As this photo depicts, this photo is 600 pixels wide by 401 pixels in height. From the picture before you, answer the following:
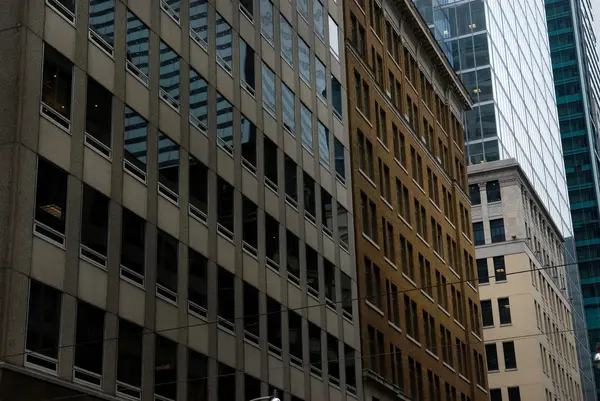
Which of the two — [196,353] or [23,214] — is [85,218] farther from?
[196,353]

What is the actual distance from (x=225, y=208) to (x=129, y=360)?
398 inches

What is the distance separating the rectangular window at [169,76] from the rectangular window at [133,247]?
5535 millimetres

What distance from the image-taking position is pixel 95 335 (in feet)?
113

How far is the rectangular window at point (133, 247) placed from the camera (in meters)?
36.8

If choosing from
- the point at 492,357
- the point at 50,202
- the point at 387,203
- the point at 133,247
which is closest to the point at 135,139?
the point at 133,247

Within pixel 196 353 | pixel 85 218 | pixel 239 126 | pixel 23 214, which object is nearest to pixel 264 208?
pixel 239 126

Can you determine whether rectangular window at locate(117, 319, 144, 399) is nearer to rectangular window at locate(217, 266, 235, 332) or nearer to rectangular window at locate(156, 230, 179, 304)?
rectangular window at locate(156, 230, 179, 304)

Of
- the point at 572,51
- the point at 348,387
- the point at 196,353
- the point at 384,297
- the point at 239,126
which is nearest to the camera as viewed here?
the point at 196,353

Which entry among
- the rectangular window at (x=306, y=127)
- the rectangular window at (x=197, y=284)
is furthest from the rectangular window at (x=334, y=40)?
the rectangular window at (x=197, y=284)

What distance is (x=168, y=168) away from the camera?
1598 inches

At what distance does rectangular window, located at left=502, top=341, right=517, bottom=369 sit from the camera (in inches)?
4281

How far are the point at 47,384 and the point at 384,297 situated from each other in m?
33.3

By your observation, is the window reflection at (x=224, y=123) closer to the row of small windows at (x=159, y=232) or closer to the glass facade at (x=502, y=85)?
the row of small windows at (x=159, y=232)

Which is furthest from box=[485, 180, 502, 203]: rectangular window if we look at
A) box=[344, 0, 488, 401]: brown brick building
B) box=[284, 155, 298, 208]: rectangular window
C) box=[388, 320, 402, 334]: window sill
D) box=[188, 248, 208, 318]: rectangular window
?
box=[188, 248, 208, 318]: rectangular window
